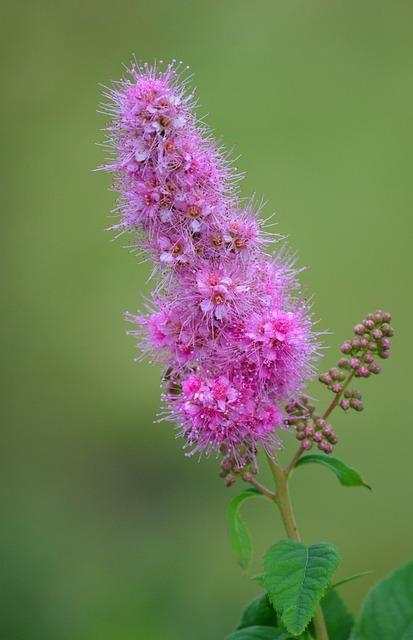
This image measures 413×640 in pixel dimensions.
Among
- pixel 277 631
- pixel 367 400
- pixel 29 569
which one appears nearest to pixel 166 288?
pixel 277 631

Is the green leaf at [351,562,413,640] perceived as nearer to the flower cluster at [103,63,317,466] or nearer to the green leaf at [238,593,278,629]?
the green leaf at [238,593,278,629]

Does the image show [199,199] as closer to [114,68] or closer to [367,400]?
[367,400]

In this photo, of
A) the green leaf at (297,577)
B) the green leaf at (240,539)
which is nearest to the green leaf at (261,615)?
the green leaf at (240,539)

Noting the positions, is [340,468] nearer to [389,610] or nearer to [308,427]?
[308,427]

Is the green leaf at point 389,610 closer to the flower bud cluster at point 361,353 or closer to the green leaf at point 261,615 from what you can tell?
the green leaf at point 261,615

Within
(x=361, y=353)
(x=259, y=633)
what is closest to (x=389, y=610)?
(x=259, y=633)

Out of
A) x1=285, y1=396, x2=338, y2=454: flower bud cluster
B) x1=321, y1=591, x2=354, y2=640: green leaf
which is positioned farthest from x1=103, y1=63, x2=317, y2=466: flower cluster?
x1=321, y1=591, x2=354, y2=640: green leaf
